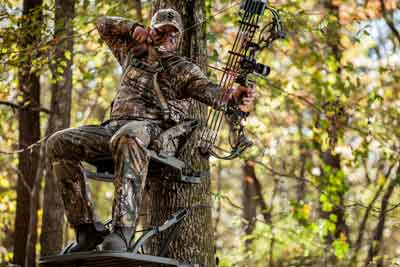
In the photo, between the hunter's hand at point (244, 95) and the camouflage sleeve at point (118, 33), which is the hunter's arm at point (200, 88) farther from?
the camouflage sleeve at point (118, 33)

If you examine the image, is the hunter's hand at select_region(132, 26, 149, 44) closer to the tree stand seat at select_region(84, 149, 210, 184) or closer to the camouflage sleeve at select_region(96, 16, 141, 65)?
the camouflage sleeve at select_region(96, 16, 141, 65)

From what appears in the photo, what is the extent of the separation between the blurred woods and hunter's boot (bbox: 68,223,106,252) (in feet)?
9.72

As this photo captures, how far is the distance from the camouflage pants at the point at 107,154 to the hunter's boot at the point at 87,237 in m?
0.05

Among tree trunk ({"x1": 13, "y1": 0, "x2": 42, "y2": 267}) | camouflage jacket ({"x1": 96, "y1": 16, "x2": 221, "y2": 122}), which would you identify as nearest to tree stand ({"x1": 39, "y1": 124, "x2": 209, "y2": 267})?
camouflage jacket ({"x1": 96, "y1": 16, "x2": 221, "y2": 122})

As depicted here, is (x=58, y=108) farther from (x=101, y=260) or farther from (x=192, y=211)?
(x=101, y=260)

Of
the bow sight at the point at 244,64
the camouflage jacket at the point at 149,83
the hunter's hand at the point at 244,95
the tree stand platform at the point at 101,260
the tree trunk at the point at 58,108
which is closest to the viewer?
the tree stand platform at the point at 101,260

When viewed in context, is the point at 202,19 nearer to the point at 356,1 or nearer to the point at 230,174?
the point at 356,1

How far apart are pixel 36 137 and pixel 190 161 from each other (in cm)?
339

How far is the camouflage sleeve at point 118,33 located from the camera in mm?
5930

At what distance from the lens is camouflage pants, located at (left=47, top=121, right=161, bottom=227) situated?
17.2ft

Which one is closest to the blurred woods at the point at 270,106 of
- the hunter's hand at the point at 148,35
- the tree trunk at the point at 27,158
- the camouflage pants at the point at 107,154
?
the tree trunk at the point at 27,158

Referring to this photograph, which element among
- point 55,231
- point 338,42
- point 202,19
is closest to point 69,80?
point 55,231

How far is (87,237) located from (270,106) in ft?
23.6

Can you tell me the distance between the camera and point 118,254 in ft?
16.0
